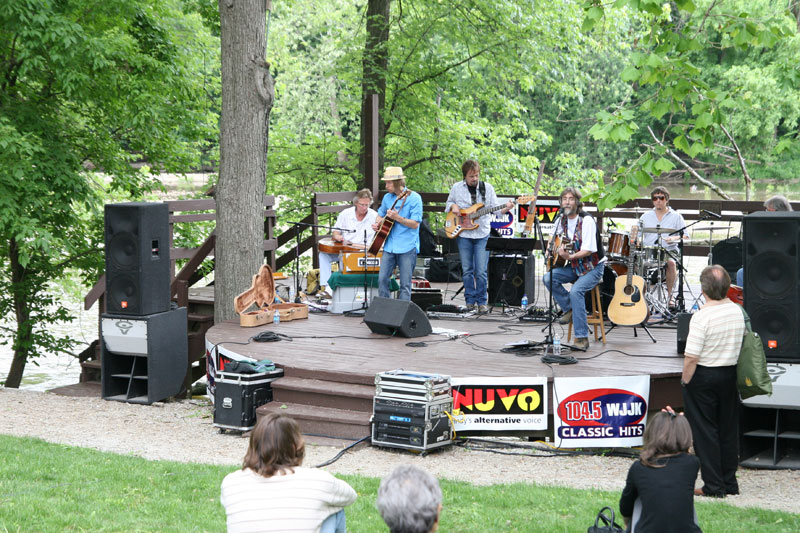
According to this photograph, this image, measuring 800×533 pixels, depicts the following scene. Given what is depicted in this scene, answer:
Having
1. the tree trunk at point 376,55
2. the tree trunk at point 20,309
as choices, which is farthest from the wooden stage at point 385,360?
the tree trunk at point 376,55

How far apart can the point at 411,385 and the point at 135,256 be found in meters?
3.67

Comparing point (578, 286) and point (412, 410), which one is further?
point (578, 286)

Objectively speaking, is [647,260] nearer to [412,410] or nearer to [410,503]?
[412,410]

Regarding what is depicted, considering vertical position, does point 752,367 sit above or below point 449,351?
above

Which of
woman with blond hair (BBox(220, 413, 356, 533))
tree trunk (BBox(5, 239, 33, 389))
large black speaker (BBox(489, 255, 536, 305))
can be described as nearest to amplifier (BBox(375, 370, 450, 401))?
woman with blond hair (BBox(220, 413, 356, 533))

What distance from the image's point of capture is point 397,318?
977cm

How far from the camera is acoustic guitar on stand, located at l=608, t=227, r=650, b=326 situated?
937 centimetres

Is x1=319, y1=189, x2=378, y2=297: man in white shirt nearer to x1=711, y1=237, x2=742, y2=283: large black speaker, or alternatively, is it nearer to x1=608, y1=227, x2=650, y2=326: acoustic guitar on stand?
x1=608, y1=227, x2=650, y2=326: acoustic guitar on stand

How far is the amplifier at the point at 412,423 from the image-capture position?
7391 millimetres

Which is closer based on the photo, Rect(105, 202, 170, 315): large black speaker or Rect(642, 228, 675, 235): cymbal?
Rect(105, 202, 170, 315): large black speaker

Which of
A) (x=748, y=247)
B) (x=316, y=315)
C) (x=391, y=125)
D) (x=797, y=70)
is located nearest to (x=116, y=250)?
(x=316, y=315)

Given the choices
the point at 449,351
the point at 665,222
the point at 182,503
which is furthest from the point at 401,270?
the point at 182,503

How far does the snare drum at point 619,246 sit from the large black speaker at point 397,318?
2427mm

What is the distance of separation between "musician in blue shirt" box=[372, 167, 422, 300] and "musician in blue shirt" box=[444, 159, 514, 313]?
856 millimetres
